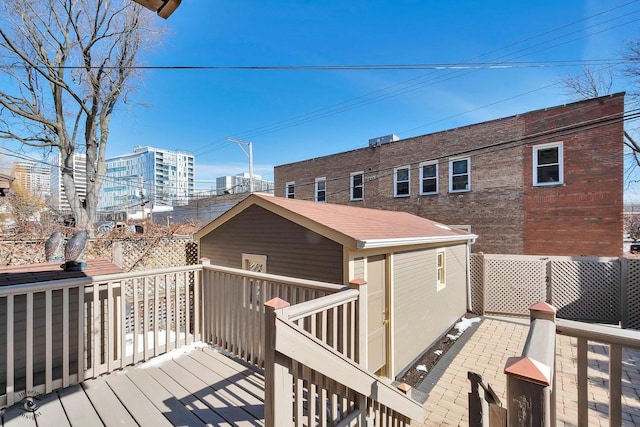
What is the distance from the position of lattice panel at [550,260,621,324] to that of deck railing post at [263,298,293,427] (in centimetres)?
928

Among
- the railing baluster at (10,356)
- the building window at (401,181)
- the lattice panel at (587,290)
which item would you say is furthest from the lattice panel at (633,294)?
the railing baluster at (10,356)

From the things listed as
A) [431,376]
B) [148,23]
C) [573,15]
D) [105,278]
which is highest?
[148,23]

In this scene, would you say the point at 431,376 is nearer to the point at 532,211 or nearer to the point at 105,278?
the point at 105,278

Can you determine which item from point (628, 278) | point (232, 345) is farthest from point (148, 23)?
point (628, 278)

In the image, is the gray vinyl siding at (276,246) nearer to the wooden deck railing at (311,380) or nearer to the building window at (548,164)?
the wooden deck railing at (311,380)

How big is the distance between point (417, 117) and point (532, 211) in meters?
6.34

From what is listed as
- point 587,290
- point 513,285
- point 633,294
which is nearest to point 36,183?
point 513,285

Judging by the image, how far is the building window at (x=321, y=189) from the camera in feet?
52.7

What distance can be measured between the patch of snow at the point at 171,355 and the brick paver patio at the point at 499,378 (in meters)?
3.28

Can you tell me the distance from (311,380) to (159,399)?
1.51 m

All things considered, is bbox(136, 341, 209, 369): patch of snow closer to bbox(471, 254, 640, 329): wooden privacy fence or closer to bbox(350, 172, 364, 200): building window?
bbox(471, 254, 640, 329): wooden privacy fence

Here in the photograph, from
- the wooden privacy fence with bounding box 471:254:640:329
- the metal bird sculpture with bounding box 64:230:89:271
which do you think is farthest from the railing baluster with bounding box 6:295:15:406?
the wooden privacy fence with bounding box 471:254:640:329

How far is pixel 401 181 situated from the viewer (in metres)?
13.2

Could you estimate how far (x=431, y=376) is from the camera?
5.30m
